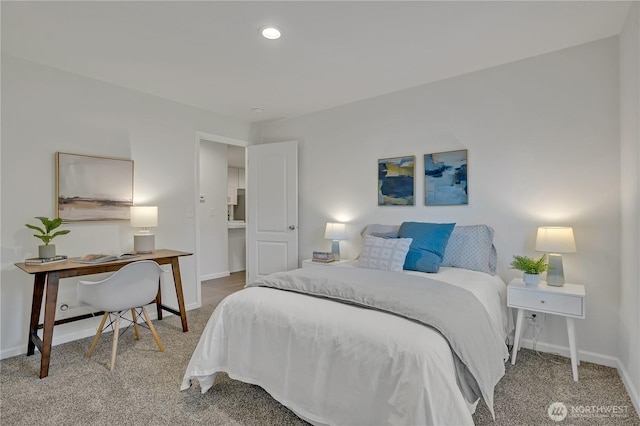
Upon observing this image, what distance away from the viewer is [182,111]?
149 inches

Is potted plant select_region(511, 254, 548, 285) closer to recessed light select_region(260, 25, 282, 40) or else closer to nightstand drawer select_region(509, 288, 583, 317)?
nightstand drawer select_region(509, 288, 583, 317)

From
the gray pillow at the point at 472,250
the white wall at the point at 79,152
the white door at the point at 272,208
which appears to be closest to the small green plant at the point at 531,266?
the gray pillow at the point at 472,250

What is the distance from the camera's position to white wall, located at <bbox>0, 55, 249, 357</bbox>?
2627 mm

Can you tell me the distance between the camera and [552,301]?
2.25 metres

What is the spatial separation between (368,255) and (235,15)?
1.99 m

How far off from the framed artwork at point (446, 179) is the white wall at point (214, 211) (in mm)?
3571

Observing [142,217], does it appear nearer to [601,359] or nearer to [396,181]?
[396,181]

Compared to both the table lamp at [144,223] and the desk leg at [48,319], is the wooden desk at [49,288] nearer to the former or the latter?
the desk leg at [48,319]

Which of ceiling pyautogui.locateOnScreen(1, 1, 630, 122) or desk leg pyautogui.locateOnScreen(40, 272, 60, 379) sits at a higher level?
ceiling pyautogui.locateOnScreen(1, 1, 630, 122)

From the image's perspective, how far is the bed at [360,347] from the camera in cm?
132

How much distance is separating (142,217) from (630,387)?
3.92 metres

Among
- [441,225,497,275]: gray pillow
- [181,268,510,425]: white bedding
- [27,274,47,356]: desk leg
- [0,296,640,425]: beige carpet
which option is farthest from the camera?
[441,225,497,275]: gray pillow

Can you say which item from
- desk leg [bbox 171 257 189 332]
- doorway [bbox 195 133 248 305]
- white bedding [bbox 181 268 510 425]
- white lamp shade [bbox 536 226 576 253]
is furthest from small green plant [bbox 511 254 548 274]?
doorway [bbox 195 133 248 305]

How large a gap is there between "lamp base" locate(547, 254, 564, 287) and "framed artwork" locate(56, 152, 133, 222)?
376 cm
